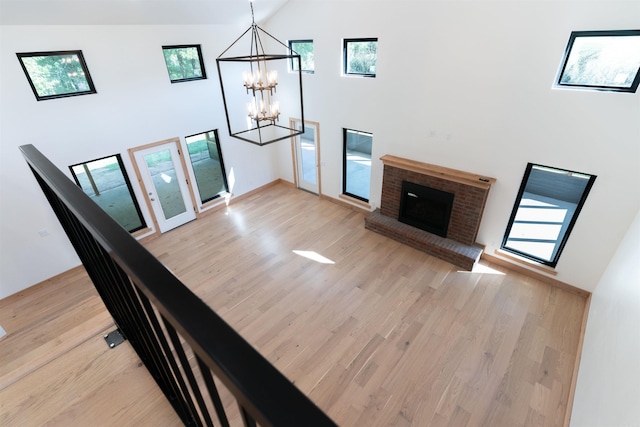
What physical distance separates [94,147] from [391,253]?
16.5ft

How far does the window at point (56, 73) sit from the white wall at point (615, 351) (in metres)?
6.60

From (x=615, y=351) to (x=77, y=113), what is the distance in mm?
6714

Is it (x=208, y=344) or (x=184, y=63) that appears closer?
(x=208, y=344)

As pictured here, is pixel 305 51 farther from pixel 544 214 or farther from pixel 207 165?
pixel 544 214

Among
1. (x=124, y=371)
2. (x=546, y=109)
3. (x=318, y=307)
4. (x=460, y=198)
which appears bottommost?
(x=318, y=307)

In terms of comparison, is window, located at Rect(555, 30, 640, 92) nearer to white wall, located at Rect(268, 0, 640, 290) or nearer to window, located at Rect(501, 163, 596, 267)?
white wall, located at Rect(268, 0, 640, 290)

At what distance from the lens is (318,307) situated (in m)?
4.26

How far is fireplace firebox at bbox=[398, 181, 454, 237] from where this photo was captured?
4978 mm

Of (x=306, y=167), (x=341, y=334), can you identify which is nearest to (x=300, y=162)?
(x=306, y=167)

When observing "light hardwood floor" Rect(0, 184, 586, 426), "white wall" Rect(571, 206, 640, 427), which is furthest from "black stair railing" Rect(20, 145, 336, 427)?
"white wall" Rect(571, 206, 640, 427)

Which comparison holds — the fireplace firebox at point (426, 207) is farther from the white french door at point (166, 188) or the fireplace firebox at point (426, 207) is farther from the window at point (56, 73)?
the window at point (56, 73)

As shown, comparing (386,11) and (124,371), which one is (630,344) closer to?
(124,371)

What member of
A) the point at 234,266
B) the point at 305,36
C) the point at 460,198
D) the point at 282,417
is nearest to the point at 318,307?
the point at 234,266

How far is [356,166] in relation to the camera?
8047 millimetres
